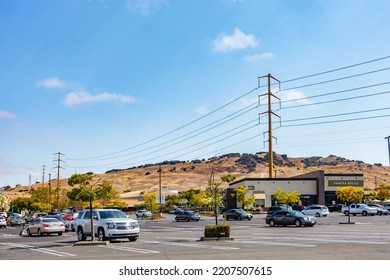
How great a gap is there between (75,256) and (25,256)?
7.84 feet

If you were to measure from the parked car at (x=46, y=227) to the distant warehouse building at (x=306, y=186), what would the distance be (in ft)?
177

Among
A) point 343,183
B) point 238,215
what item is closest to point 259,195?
point 343,183

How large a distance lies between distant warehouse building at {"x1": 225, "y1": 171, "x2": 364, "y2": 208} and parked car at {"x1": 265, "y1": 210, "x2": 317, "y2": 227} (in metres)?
44.3

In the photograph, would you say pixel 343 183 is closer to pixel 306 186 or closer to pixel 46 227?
pixel 306 186

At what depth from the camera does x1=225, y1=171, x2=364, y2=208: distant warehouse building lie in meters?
87.1

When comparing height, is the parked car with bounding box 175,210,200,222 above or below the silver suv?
below

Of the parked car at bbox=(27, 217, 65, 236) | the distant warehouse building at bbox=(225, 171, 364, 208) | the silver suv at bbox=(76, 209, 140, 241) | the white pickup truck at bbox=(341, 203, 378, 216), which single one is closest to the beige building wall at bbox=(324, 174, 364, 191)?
the distant warehouse building at bbox=(225, 171, 364, 208)

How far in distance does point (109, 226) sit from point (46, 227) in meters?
12.4

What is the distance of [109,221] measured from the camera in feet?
83.1

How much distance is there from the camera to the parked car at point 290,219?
40.5 metres

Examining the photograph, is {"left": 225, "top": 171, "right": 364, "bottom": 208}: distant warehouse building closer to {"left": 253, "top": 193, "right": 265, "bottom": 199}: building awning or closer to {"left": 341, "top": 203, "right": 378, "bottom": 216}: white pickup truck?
{"left": 253, "top": 193, "right": 265, "bottom": 199}: building awning

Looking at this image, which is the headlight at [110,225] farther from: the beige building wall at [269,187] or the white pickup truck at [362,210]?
the beige building wall at [269,187]
